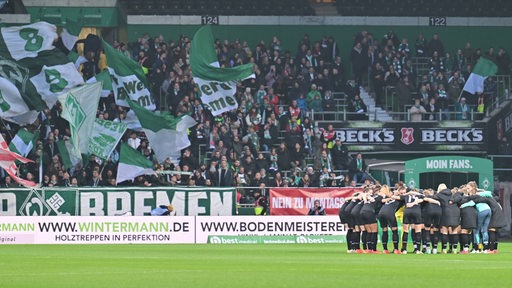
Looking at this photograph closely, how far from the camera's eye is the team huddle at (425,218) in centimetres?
3531

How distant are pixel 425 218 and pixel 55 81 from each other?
727 inches

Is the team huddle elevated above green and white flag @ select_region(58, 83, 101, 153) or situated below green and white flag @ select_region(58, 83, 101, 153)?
below

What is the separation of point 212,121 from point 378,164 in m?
6.45

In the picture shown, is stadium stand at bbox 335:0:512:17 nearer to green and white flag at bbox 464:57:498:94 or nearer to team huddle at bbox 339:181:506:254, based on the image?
green and white flag at bbox 464:57:498:94

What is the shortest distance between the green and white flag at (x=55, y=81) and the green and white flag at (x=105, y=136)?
2445mm

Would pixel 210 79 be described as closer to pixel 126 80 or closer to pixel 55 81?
pixel 126 80

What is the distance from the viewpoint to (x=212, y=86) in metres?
50.1

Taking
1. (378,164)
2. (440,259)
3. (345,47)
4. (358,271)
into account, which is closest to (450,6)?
(345,47)

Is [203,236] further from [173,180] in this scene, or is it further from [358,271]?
[358,271]

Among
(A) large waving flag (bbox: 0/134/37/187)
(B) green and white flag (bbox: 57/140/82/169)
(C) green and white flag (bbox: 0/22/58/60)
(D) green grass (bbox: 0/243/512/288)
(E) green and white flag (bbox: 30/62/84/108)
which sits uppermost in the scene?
(C) green and white flag (bbox: 0/22/58/60)

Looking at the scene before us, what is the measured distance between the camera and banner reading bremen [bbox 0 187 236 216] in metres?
44.7

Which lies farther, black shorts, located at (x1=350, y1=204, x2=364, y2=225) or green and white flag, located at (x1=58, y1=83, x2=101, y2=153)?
green and white flag, located at (x1=58, y1=83, x2=101, y2=153)

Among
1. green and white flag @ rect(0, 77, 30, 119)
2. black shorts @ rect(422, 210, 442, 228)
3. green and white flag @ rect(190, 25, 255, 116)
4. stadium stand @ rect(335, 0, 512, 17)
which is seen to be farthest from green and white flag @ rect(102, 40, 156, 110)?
black shorts @ rect(422, 210, 442, 228)

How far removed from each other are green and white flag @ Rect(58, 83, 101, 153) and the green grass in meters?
11.4
